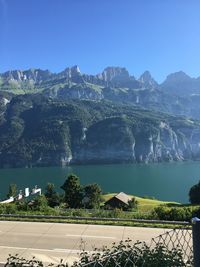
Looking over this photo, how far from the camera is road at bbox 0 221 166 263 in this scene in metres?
14.7

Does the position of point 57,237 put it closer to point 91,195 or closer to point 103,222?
point 103,222

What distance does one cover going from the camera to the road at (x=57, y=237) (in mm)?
14703

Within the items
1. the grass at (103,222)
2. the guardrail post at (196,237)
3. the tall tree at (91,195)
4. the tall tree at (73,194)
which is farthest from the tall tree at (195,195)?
the guardrail post at (196,237)

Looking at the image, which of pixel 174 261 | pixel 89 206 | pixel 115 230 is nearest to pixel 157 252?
pixel 174 261

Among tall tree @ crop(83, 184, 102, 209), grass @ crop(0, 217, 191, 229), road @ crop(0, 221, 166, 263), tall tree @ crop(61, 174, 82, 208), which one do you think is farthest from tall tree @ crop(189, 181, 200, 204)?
road @ crop(0, 221, 166, 263)

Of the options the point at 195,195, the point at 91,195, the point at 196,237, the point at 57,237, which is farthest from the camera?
the point at 195,195

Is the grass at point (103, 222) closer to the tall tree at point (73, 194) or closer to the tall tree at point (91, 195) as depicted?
the tall tree at point (73, 194)

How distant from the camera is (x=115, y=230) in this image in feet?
60.3

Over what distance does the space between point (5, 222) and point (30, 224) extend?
1332mm

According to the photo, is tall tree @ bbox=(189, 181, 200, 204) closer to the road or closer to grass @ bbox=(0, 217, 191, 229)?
grass @ bbox=(0, 217, 191, 229)

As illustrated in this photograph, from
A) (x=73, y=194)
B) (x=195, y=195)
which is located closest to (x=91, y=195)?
(x=73, y=194)

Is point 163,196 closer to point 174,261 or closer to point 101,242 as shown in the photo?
point 101,242

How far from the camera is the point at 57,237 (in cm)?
1716

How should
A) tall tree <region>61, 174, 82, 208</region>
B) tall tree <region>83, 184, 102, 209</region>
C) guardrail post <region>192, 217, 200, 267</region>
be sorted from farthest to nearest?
tall tree <region>83, 184, 102, 209</region> < tall tree <region>61, 174, 82, 208</region> < guardrail post <region>192, 217, 200, 267</region>
